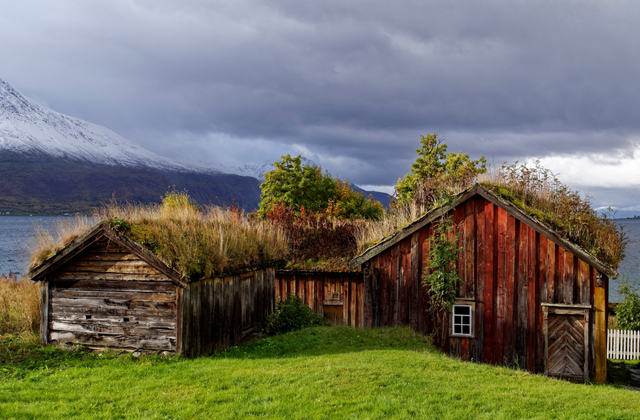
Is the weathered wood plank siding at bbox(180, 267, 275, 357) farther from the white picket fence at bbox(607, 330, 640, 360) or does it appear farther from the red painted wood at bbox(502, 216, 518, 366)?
the white picket fence at bbox(607, 330, 640, 360)

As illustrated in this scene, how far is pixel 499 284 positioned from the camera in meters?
15.0

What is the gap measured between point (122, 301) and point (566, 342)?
47.6 feet

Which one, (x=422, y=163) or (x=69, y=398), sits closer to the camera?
(x=69, y=398)

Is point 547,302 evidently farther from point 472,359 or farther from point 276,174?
point 276,174

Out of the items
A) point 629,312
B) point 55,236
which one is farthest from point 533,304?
point 55,236

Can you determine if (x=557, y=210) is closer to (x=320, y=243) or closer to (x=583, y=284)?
(x=583, y=284)

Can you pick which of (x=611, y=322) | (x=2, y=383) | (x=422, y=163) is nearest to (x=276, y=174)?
(x=422, y=163)

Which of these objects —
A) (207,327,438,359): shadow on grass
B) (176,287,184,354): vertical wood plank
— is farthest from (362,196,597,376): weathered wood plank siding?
(176,287,184,354): vertical wood plank

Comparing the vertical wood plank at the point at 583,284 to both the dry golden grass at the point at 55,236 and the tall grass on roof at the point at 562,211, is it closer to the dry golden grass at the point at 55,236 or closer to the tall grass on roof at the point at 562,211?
the tall grass on roof at the point at 562,211

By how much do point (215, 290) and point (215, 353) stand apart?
1.73m

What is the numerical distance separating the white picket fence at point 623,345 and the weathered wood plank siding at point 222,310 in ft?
64.7

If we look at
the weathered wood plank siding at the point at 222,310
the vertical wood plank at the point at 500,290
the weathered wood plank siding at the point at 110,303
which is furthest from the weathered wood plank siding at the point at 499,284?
the weathered wood plank siding at the point at 110,303

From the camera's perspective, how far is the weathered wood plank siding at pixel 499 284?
14.5m

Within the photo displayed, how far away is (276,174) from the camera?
48.3 meters
